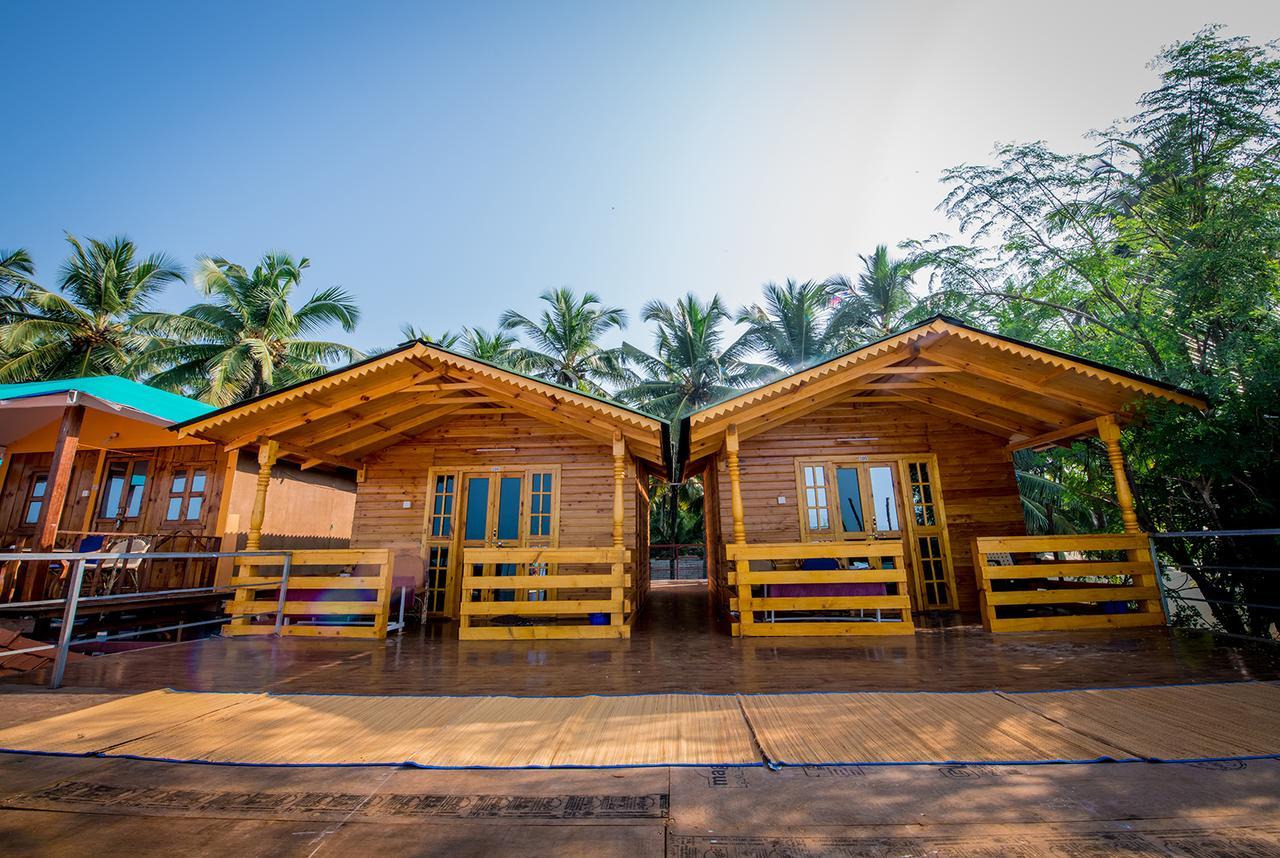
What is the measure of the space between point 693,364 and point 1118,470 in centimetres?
1518

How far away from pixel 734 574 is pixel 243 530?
928 cm

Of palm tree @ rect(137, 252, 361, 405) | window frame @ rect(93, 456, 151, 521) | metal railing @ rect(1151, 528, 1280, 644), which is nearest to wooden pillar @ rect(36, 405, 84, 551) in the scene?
window frame @ rect(93, 456, 151, 521)

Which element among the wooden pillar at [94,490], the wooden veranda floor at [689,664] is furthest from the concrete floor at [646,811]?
the wooden pillar at [94,490]

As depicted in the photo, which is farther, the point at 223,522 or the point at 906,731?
the point at 223,522

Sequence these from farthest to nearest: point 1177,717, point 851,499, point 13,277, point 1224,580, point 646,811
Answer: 1. point 13,277
2. point 851,499
3. point 1224,580
4. point 1177,717
5. point 646,811

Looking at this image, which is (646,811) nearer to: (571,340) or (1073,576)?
(1073,576)

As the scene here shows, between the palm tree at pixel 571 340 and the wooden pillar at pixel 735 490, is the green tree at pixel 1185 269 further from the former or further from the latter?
the palm tree at pixel 571 340

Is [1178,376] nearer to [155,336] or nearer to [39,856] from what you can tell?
[39,856]

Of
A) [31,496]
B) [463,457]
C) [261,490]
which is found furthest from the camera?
[31,496]

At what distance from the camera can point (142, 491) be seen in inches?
376

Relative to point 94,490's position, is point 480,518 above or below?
below

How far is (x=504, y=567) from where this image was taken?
28.5 feet

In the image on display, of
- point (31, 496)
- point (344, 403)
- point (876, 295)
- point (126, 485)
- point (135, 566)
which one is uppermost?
point (876, 295)

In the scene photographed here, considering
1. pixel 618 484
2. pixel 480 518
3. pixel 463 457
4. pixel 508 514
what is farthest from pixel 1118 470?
pixel 463 457
